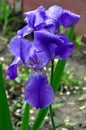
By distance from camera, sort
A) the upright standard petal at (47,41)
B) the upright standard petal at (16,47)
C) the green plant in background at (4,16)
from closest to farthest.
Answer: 1. the upright standard petal at (47,41)
2. the upright standard petal at (16,47)
3. the green plant in background at (4,16)

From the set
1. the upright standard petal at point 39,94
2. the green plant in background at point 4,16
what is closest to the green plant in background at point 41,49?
the upright standard petal at point 39,94

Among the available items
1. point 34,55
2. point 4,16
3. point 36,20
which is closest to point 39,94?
point 34,55

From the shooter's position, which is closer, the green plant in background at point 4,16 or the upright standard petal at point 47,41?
the upright standard petal at point 47,41

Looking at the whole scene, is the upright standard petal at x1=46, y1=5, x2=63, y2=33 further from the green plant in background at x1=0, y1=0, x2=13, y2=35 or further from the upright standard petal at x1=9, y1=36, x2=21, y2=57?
the green plant in background at x1=0, y1=0, x2=13, y2=35

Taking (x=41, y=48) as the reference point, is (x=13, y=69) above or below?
below

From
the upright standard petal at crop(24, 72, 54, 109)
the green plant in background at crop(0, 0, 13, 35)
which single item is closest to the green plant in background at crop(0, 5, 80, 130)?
the upright standard petal at crop(24, 72, 54, 109)

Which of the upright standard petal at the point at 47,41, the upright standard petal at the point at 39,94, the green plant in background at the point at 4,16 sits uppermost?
the upright standard petal at the point at 47,41

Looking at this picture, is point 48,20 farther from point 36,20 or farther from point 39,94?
point 39,94

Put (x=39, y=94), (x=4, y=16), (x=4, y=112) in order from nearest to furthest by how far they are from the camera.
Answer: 1. (x=39, y=94)
2. (x=4, y=112)
3. (x=4, y=16)

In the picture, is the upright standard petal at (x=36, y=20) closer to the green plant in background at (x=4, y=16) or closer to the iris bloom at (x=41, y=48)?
the iris bloom at (x=41, y=48)
